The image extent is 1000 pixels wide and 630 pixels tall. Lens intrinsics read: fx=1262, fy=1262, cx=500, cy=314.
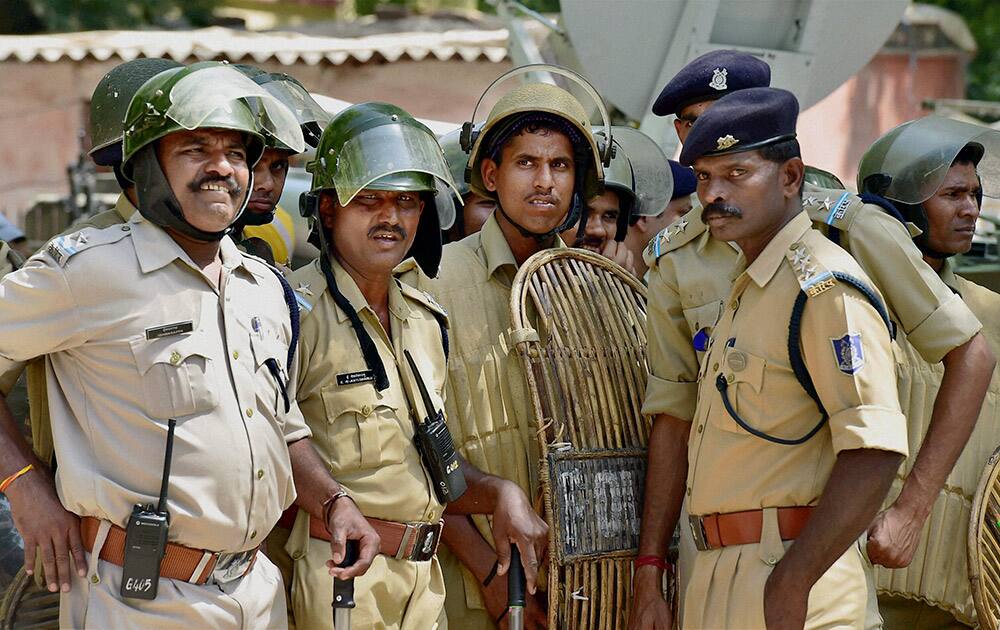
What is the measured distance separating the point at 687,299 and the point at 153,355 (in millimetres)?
1709

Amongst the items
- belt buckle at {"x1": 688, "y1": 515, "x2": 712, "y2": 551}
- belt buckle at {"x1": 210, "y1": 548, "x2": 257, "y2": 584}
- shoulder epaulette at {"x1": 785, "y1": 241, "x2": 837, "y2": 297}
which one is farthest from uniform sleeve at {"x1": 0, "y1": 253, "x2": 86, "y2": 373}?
shoulder epaulette at {"x1": 785, "y1": 241, "x2": 837, "y2": 297}

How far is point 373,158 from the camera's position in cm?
375

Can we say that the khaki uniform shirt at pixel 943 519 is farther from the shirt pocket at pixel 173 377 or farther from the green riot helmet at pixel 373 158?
the shirt pocket at pixel 173 377

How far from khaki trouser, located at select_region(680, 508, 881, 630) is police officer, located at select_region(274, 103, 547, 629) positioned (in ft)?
1.79

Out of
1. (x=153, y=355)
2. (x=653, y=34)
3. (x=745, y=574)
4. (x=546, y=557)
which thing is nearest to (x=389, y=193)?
(x=153, y=355)

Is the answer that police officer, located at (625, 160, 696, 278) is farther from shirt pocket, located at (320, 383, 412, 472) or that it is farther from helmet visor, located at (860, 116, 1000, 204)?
shirt pocket, located at (320, 383, 412, 472)

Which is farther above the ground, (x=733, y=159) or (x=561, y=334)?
Result: (x=733, y=159)

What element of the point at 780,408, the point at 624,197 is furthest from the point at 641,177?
the point at 780,408

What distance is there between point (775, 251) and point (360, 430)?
1283 mm

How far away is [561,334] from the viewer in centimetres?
410

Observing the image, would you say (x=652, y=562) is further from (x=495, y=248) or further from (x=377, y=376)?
(x=495, y=248)

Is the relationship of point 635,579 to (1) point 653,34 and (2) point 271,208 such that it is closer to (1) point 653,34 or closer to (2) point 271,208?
(2) point 271,208

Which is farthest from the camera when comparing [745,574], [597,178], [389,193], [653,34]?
[653,34]

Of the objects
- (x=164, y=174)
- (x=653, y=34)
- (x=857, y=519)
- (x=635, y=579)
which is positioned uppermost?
(x=653, y=34)
